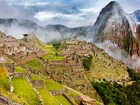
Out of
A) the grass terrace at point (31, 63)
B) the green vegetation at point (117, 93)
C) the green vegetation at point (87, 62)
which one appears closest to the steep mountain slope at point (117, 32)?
the green vegetation at point (87, 62)

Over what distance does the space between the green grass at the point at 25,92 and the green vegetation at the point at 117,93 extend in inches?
1098

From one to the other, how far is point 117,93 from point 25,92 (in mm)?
37394

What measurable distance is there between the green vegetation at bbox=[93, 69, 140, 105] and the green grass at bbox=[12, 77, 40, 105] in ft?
91.5

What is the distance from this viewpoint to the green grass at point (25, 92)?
20547 mm

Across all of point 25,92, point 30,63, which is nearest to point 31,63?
point 30,63

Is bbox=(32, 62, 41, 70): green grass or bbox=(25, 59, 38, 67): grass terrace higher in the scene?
bbox=(25, 59, 38, 67): grass terrace

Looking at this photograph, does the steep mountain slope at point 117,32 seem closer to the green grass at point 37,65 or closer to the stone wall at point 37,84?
the green grass at point 37,65

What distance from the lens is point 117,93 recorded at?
56906 millimetres

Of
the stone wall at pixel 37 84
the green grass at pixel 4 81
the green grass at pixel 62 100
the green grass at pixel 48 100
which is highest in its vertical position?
the green grass at pixel 4 81

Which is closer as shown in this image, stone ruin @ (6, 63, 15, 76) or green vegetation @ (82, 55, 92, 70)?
stone ruin @ (6, 63, 15, 76)

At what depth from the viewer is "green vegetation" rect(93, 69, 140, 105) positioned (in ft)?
171

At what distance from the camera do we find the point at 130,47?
188 m

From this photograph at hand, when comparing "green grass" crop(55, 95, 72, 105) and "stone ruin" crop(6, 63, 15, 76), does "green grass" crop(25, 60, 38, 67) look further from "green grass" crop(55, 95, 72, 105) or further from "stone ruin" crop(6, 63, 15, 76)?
"stone ruin" crop(6, 63, 15, 76)

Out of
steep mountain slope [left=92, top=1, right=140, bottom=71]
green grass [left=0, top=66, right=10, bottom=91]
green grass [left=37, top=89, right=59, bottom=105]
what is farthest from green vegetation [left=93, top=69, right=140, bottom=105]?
steep mountain slope [left=92, top=1, right=140, bottom=71]
